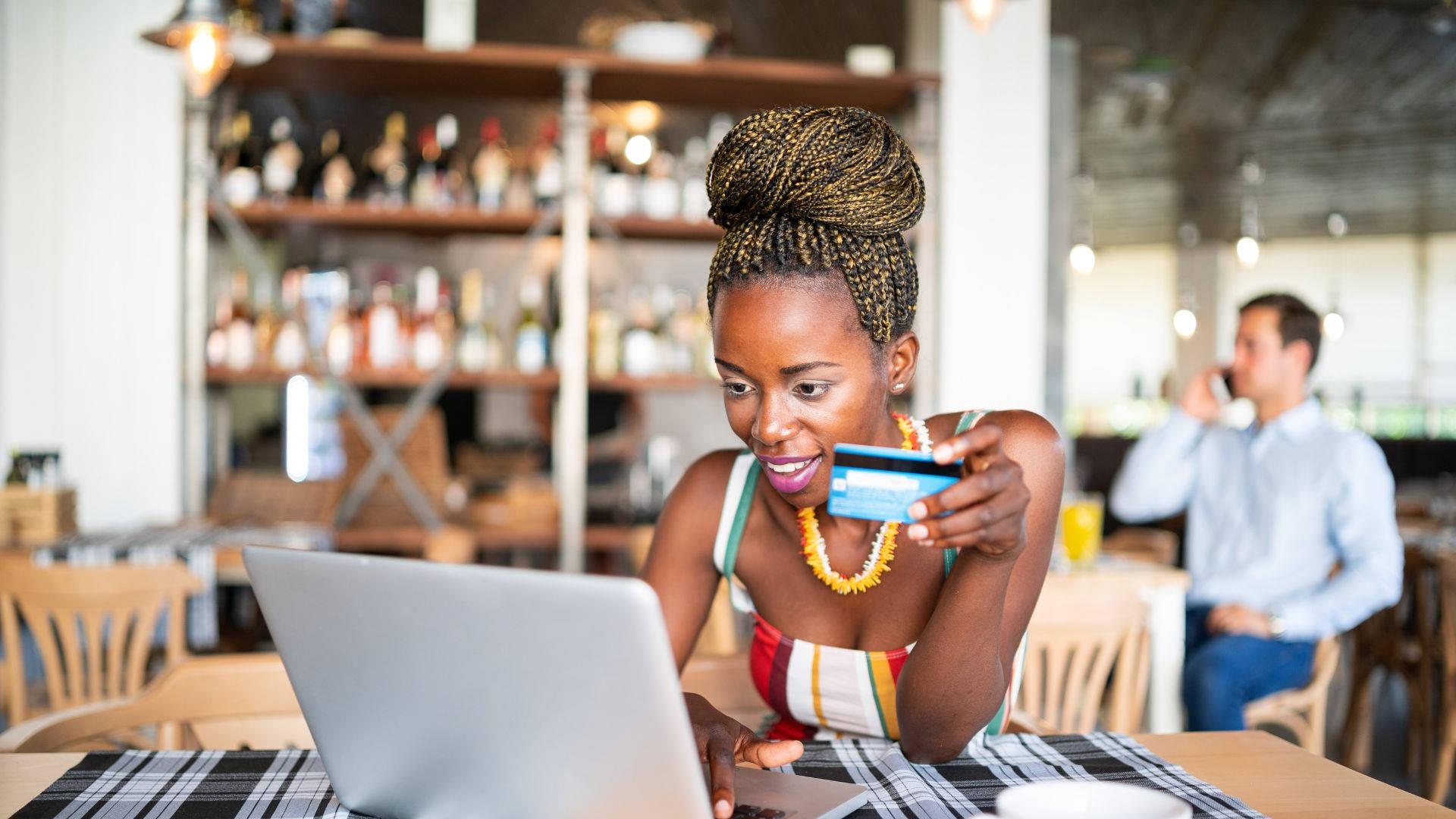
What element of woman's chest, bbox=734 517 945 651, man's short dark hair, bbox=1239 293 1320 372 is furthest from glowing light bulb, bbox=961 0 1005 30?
woman's chest, bbox=734 517 945 651

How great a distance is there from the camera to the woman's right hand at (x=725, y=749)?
2.36ft

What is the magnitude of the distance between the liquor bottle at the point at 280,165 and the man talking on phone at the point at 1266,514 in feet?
7.52

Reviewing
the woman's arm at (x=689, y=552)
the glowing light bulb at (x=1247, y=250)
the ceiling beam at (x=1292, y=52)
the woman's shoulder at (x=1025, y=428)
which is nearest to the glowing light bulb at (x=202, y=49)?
the woman's arm at (x=689, y=552)

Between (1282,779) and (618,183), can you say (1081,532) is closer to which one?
(1282,779)

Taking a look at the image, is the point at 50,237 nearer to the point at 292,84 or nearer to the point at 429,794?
the point at 292,84

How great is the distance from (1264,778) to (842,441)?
40cm

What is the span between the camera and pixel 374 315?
322cm

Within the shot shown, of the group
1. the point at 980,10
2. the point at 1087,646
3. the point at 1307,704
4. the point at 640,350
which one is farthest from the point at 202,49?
the point at 1307,704

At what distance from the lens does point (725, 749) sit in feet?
2.58

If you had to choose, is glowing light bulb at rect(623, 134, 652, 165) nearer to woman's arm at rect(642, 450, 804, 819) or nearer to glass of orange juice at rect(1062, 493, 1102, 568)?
glass of orange juice at rect(1062, 493, 1102, 568)

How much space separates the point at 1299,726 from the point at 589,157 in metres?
2.27

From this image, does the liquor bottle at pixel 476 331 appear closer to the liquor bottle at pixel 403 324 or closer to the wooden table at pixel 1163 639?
the liquor bottle at pixel 403 324

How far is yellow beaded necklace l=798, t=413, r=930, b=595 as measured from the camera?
1113 mm

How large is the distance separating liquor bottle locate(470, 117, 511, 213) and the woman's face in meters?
2.29
